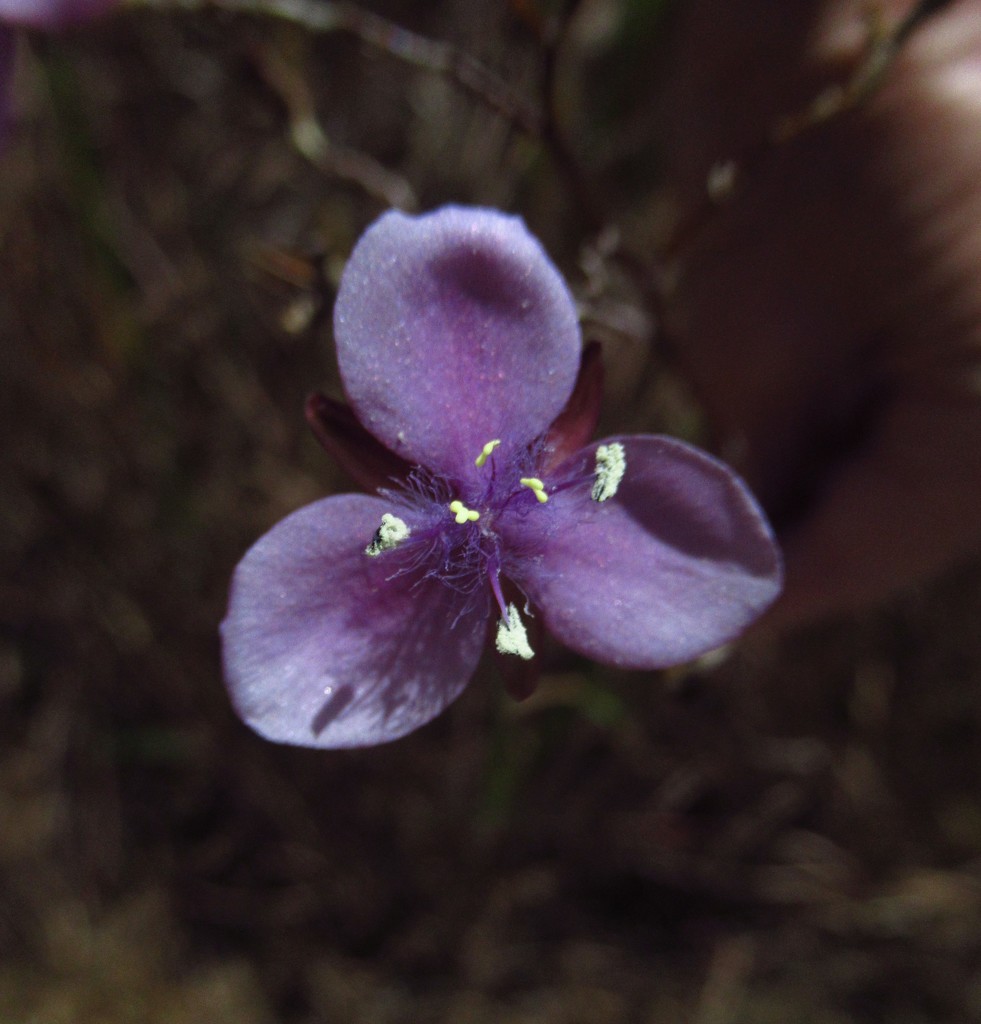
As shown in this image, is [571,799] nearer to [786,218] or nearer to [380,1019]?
[380,1019]

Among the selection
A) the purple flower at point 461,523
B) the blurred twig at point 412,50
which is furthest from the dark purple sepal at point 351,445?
the blurred twig at point 412,50

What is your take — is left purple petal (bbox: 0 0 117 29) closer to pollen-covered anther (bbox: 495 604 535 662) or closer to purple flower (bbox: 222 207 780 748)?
purple flower (bbox: 222 207 780 748)

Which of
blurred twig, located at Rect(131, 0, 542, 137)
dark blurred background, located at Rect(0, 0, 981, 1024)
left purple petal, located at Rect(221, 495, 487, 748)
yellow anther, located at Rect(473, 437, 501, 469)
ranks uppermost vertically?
blurred twig, located at Rect(131, 0, 542, 137)

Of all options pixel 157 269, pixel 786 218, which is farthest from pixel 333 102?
pixel 786 218

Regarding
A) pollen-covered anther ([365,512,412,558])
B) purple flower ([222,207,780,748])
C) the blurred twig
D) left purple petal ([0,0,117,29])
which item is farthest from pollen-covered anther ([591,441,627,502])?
left purple petal ([0,0,117,29])

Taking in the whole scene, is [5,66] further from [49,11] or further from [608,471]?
[608,471]

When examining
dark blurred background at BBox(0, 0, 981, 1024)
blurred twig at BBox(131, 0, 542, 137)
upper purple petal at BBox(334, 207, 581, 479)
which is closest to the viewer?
upper purple petal at BBox(334, 207, 581, 479)

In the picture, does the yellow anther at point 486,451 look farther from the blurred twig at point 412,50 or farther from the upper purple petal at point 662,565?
the blurred twig at point 412,50
